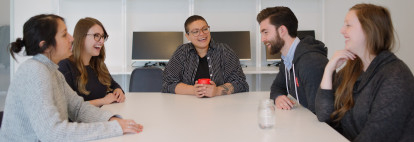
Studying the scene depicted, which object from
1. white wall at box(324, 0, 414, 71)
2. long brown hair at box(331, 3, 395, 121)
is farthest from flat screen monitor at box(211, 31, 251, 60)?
long brown hair at box(331, 3, 395, 121)

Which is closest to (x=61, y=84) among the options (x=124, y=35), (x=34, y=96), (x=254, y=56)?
(x=34, y=96)

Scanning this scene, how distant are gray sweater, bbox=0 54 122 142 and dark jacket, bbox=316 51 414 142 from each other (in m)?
1.02

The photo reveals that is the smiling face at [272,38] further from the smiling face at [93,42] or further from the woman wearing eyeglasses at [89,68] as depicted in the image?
the smiling face at [93,42]

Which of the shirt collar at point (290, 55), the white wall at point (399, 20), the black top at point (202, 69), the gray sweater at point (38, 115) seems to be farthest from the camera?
the white wall at point (399, 20)

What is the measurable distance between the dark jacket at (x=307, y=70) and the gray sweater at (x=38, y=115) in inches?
41.1

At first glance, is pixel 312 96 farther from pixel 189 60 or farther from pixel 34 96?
pixel 34 96

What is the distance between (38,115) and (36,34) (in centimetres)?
35

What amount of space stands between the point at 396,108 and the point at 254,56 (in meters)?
3.70

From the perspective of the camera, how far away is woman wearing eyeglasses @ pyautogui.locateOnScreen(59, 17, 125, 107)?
2.24 metres

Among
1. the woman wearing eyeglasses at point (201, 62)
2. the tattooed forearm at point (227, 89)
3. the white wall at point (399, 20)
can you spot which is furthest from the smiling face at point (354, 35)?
the white wall at point (399, 20)

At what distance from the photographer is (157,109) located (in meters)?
1.97

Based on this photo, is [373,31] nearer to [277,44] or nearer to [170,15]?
[277,44]

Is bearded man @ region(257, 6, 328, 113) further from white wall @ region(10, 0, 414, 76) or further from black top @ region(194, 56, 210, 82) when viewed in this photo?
white wall @ region(10, 0, 414, 76)

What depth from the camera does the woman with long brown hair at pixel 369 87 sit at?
1.42 meters
